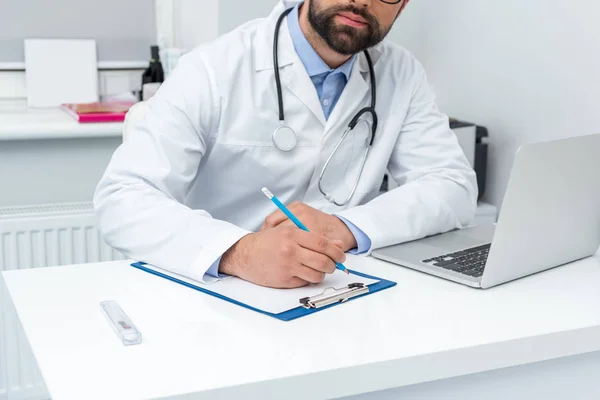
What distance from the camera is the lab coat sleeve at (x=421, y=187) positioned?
4.34ft

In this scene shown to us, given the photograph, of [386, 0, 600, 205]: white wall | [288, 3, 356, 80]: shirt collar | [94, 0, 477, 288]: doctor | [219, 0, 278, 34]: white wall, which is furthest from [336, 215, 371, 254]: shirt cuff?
[219, 0, 278, 34]: white wall

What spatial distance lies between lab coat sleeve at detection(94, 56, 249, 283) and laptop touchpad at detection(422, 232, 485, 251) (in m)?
0.37

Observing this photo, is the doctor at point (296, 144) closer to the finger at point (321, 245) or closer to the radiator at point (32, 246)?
the finger at point (321, 245)

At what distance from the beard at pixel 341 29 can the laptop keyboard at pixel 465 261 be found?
45 cm

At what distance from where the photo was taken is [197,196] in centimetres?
154

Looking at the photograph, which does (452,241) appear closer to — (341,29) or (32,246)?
(341,29)

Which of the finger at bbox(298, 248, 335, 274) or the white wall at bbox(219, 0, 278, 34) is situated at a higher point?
the white wall at bbox(219, 0, 278, 34)

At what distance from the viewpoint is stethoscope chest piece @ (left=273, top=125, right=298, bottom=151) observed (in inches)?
56.7

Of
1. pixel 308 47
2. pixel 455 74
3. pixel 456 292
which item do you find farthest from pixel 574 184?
pixel 455 74

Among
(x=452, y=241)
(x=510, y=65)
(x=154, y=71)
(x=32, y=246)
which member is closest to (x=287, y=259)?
(x=452, y=241)

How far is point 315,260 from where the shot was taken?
3.43ft

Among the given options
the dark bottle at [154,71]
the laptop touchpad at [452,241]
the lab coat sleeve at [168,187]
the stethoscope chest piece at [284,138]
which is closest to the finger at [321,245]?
the lab coat sleeve at [168,187]

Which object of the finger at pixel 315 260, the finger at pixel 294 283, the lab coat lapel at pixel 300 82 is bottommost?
the finger at pixel 294 283

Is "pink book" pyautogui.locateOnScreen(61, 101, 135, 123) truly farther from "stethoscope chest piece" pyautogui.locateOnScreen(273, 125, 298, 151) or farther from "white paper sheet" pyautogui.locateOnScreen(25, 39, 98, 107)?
"stethoscope chest piece" pyautogui.locateOnScreen(273, 125, 298, 151)
